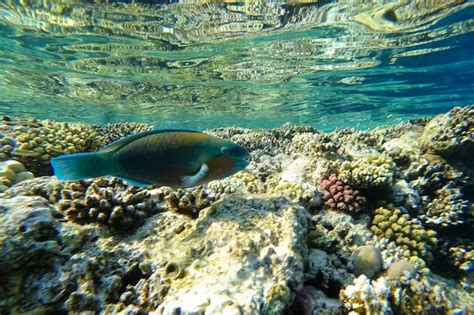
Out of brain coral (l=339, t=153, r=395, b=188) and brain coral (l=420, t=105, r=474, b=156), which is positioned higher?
brain coral (l=420, t=105, r=474, b=156)

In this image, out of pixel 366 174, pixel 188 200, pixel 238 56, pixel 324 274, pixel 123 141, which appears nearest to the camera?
pixel 123 141

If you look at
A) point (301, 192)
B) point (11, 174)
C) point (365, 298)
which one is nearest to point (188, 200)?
point (301, 192)

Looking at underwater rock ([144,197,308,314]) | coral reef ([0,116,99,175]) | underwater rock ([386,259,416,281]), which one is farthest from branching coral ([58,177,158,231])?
underwater rock ([386,259,416,281])

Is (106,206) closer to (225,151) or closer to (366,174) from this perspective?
(225,151)

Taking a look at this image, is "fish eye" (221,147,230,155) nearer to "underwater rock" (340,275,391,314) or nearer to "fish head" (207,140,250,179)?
"fish head" (207,140,250,179)

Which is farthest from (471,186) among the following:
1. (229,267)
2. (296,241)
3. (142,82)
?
(142,82)

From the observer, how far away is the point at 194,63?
55.0ft

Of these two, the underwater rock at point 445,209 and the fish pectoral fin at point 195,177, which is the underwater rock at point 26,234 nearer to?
the fish pectoral fin at point 195,177

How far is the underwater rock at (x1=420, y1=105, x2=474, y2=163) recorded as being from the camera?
514 centimetres

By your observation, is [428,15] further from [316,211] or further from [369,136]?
[316,211]

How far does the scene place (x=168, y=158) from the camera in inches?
94.0

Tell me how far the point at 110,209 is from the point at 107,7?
10.4 m

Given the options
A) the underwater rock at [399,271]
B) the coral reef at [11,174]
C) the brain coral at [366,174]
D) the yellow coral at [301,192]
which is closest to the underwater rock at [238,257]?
the yellow coral at [301,192]

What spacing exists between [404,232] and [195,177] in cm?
353
